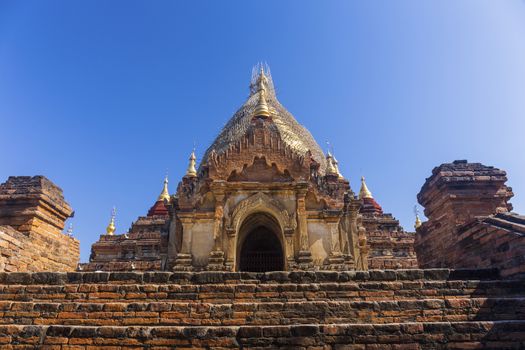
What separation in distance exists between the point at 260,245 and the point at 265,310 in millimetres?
10140

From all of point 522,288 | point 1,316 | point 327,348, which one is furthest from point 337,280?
point 1,316

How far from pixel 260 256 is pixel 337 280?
858 cm

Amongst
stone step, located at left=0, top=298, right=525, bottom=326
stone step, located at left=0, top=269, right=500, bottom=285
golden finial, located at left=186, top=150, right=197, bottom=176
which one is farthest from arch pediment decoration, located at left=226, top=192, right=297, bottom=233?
stone step, located at left=0, top=298, right=525, bottom=326

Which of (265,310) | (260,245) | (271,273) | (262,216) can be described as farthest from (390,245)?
(265,310)

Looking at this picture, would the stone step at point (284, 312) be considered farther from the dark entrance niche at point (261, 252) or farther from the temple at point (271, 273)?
the dark entrance niche at point (261, 252)

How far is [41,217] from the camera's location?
12938mm

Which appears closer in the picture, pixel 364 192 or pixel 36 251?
pixel 36 251

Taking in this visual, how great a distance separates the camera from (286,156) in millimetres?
13680

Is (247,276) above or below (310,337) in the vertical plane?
above

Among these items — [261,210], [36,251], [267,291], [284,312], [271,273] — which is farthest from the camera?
[261,210]

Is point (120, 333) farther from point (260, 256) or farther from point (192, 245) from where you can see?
point (260, 256)

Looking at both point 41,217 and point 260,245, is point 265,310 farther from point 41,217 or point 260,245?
point 41,217

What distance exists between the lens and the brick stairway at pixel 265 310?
4.98 metres

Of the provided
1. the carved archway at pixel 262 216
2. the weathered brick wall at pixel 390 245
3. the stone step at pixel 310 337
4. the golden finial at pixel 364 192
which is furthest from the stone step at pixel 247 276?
the golden finial at pixel 364 192
